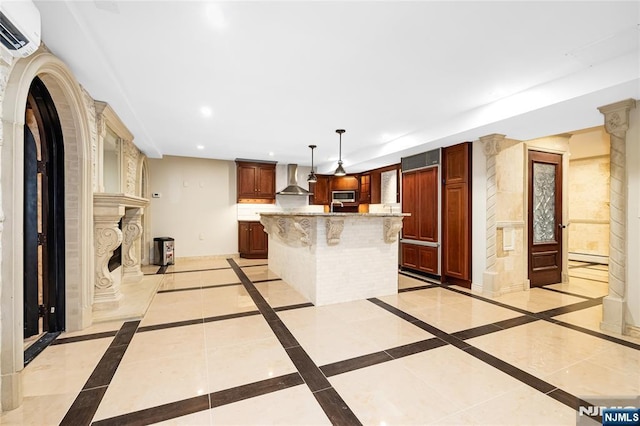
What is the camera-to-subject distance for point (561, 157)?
17.0ft

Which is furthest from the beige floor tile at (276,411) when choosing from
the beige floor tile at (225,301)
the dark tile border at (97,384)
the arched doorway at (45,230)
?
the arched doorway at (45,230)

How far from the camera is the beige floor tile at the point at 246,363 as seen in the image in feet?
7.00

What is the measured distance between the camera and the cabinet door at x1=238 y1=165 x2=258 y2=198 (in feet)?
24.8

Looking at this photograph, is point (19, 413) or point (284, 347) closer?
point (19, 413)

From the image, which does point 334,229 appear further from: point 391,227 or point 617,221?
point 617,221

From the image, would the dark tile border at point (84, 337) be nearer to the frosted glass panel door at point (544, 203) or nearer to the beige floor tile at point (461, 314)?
the beige floor tile at point (461, 314)

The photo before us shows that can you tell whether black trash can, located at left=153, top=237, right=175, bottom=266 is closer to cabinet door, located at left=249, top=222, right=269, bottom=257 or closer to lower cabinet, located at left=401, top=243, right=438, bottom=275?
cabinet door, located at left=249, top=222, right=269, bottom=257

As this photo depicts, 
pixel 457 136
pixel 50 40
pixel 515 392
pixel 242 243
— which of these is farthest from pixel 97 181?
pixel 457 136

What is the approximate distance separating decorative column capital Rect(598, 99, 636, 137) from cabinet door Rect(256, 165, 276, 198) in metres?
6.49

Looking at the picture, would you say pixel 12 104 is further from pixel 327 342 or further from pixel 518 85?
pixel 518 85

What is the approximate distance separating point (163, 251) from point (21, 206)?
4881 mm

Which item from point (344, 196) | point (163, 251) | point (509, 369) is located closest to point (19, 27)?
point (509, 369)

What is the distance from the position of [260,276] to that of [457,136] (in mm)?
4223

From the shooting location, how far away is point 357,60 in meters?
2.72
